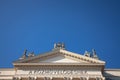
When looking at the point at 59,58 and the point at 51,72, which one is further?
the point at 59,58

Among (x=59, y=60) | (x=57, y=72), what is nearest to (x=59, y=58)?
(x=59, y=60)

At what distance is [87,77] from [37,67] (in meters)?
8.72

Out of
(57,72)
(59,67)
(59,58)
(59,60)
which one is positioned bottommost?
(57,72)

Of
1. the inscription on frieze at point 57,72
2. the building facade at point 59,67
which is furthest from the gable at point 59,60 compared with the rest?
the inscription on frieze at point 57,72

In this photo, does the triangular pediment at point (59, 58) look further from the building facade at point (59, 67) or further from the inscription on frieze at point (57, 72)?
the inscription on frieze at point (57, 72)

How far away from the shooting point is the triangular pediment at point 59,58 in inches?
1635

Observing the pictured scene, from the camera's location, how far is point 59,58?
42.4 m

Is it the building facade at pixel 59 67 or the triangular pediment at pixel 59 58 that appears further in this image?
the triangular pediment at pixel 59 58

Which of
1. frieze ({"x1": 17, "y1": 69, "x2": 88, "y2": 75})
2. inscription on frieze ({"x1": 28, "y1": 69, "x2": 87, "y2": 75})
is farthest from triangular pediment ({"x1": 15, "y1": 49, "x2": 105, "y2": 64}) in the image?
inscription on frieze ({"x1": 28, "y1": 69, "x2": 87, "y2": 75})

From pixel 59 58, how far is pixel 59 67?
6.22 ft

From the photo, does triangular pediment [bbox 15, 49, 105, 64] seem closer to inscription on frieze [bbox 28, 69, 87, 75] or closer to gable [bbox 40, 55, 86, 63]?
gable [bbox 40, 55, 86, 63]

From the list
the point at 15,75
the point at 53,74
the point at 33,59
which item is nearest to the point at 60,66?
the point at 53,74

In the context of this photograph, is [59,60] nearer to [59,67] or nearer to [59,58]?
[59,58]

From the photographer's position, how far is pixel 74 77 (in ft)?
131
